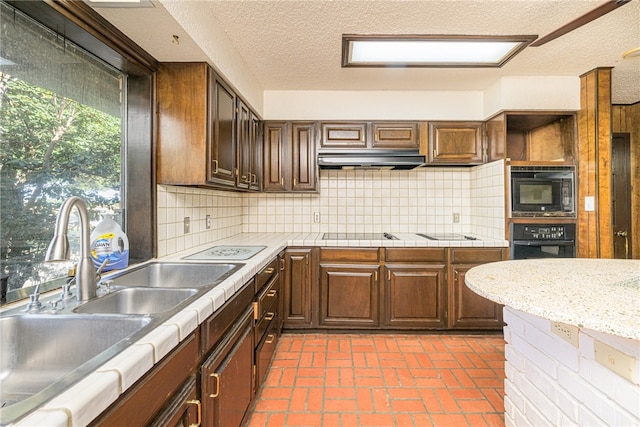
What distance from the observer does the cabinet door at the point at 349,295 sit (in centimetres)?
269

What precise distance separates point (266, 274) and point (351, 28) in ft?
5.53

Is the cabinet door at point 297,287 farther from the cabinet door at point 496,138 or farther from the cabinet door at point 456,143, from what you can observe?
the cabinet door at point 496,138

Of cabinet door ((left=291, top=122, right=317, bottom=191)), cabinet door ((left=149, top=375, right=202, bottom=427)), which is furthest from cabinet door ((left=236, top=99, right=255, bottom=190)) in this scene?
cabinet door ((left=149, top=375, right=202, bottom=427))

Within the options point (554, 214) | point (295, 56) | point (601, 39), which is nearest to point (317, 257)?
point (295, 56)

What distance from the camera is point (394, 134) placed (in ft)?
9.79

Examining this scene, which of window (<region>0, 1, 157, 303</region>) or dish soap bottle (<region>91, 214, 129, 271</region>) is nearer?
window (<region>0, 1, 157, 303</region>)

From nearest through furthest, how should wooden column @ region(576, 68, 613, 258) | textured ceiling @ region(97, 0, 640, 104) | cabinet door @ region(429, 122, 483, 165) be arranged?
textured ceiling @ region(97, 0, 640, 104), wooden column @ region(576, 68, 613, 258), cabinet door @ region(429, 122, 483, 165)

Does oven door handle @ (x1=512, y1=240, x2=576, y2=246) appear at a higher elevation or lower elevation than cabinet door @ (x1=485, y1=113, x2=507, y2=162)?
lower

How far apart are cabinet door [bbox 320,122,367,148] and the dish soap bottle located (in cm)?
197

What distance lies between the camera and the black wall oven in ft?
8.62

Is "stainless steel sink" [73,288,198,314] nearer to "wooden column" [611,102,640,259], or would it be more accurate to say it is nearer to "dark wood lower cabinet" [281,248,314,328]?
"dark wood lower cabinet" [281,248,314,328]

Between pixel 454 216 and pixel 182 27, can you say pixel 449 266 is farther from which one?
pixel 182 27

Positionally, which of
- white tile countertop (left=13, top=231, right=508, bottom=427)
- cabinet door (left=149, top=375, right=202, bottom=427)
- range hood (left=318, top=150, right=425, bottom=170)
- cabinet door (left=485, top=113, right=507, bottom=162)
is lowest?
cabinet door (left=149, top=375, right=202, bottom=427)

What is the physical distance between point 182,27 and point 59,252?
117 cm
